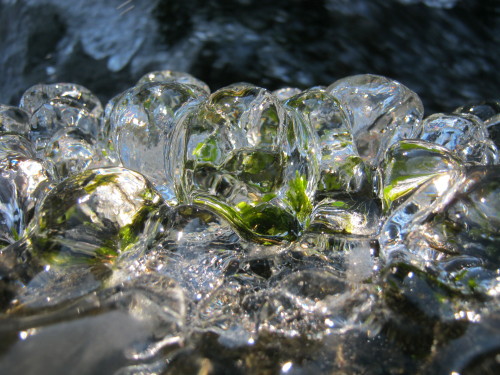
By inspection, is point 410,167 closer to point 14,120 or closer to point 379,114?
point 379,114

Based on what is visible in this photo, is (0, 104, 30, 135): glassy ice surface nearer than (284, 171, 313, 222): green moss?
No

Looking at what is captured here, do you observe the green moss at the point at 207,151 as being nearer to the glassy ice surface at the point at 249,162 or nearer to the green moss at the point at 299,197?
the glassy ice surface at the point at 249,162

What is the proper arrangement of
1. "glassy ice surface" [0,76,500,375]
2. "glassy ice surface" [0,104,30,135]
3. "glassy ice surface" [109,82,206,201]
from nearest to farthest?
1. "glassy ice surface" [0,76,500,375]
2. "glassy ice surface" [109,82,206,201]
3. "glassy ice surface" [0,104,30,135]

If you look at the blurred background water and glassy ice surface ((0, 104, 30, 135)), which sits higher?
glassy ice surface ((0, 104, 30, 135))

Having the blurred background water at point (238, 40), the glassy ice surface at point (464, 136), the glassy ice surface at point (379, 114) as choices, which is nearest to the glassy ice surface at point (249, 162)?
the glassy ice surface at point (379, 114)

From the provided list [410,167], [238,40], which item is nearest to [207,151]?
[410,167]

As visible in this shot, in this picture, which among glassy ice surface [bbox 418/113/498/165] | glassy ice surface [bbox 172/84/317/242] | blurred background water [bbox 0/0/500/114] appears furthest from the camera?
blurred background water [bbox 0/0/500/114]

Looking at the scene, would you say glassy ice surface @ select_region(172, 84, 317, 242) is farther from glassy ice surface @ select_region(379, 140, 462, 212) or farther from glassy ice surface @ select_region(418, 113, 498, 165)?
glassy ice surface @ select_region(418, 113, 498, 165)

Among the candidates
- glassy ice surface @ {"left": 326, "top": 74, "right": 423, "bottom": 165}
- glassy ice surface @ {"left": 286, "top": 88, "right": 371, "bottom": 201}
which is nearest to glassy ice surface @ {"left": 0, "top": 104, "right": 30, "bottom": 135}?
glassy ice surface @ {"left": 286, "top": 88, "right": 371, "bottom": 201}
